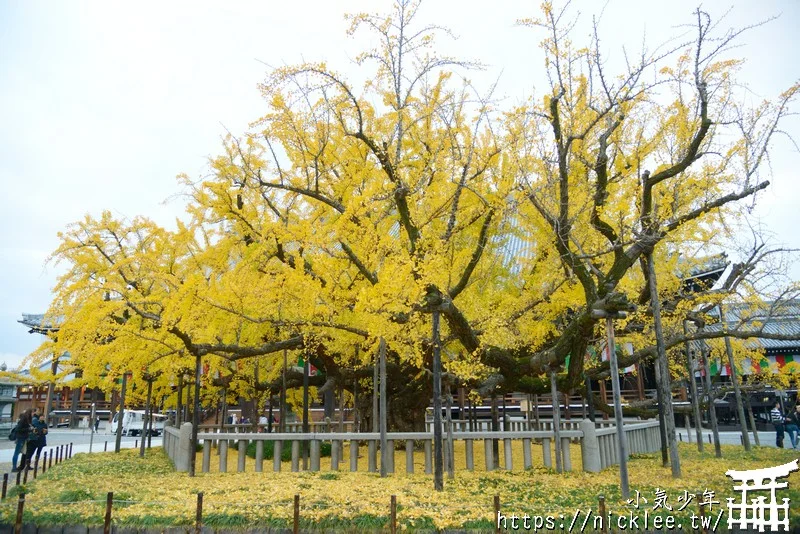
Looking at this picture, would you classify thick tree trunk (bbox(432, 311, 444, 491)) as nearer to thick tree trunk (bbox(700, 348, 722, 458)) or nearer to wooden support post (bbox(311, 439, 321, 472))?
wooden support post (bbox(311, 439, 321, 472))

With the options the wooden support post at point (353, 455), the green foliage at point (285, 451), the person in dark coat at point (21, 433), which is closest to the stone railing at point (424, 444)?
the wooden support post at point (353, 455)

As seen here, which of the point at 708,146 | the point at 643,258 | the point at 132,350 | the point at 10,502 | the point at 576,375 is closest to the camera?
the point at 10,502

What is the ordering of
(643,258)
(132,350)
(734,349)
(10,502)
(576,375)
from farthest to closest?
(734,349)
(132,350)
(576,375)
(643,258)
(10,502)

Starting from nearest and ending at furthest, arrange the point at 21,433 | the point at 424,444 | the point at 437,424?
the point at 437,424
the point at 424,444
the point at 21,433

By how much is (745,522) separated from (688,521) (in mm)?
562

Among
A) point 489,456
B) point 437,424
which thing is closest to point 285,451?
point 489,456

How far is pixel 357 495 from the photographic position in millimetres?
7855

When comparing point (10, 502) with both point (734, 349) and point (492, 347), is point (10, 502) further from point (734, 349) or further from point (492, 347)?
point (734, 349)

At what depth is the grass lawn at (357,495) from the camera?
6.45 m

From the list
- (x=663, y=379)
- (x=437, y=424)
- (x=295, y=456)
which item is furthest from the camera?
(x=295, y=456)

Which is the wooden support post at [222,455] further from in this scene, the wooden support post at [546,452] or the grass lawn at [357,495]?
the wooden support post at [546,452]

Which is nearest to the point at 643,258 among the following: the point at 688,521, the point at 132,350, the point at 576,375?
the point at 576,375

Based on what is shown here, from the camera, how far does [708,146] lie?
391 inches

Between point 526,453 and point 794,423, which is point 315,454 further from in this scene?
point 794,423
